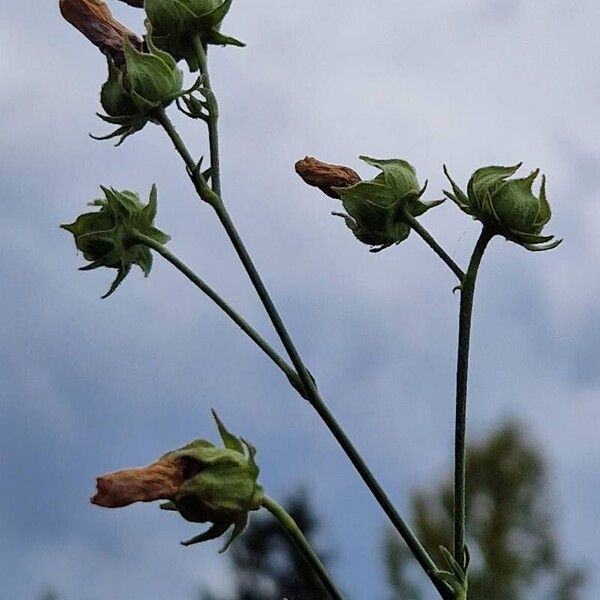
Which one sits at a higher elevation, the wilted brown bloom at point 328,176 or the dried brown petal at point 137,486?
Result: the wilted brown bloom at point 328,176

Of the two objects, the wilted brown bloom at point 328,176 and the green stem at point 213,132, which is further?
the wilted brown bloom at point 328,176

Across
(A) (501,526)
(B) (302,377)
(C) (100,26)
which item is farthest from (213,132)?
(A) (501,526)

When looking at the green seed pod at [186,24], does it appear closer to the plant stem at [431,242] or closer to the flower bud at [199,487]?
the plant stem at [431,242]

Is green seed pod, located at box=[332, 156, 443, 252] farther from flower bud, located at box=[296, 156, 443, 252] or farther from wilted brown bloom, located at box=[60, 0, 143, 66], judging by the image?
wilted brown bloom, located at box=[60, 0, 143, 66]

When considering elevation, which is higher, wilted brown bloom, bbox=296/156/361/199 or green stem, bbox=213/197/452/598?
wilted brown bloom, bbox=296/156/361/199

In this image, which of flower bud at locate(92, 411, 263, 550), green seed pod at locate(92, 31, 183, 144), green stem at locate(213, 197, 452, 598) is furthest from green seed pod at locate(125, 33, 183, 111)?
flower bud at locate(92, 411, 263, 550)

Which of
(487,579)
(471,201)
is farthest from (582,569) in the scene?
(471,201)

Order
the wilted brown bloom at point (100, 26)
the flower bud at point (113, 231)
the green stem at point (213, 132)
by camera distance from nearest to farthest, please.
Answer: the green stem at point (213, 132) → the flower bud at point (113, 231) → the wilted brown bloom at point (100, 26)

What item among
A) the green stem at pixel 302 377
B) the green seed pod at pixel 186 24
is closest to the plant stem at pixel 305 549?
Result: the green stem at pixel 302 377
